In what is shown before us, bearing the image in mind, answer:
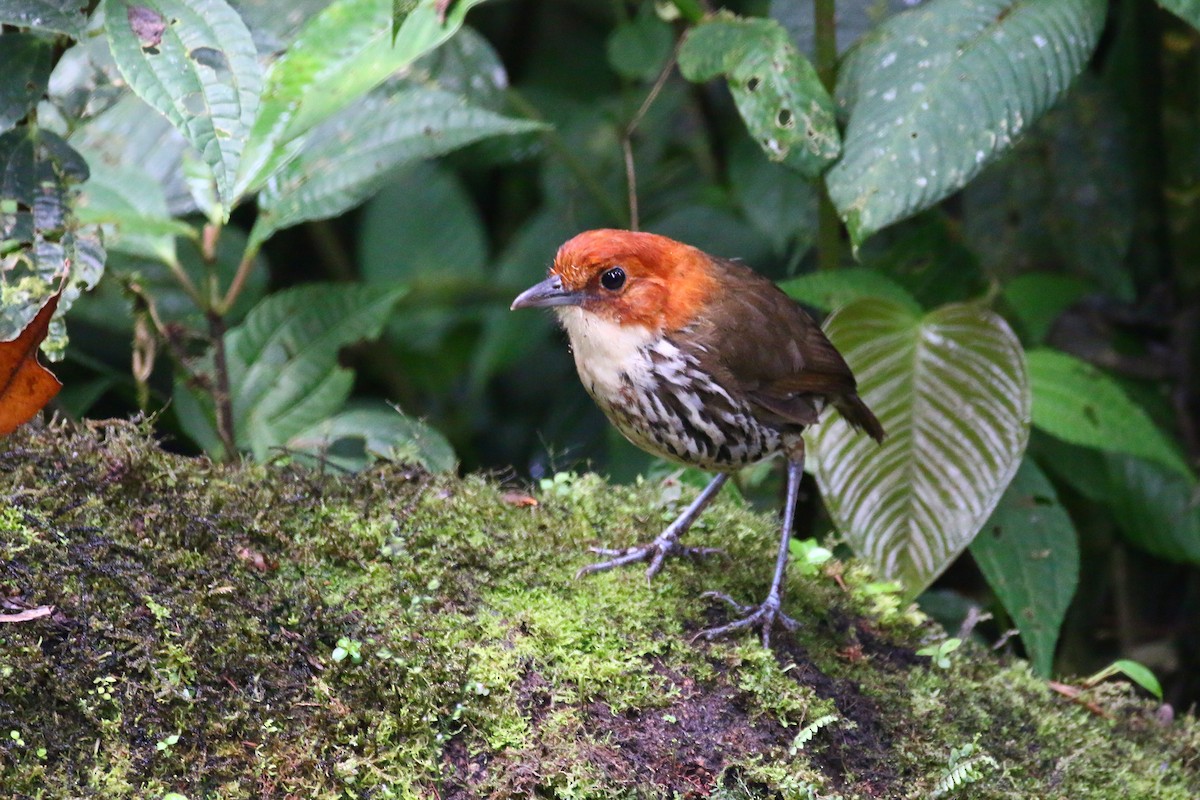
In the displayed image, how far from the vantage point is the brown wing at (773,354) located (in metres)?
2.72

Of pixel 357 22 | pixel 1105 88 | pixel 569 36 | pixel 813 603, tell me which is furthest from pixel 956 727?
pixel 569 36

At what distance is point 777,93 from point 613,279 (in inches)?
29.2

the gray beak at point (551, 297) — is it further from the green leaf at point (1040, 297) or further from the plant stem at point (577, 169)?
the green leaf at point (1040, 297)

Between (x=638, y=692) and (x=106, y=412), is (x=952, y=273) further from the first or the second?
(x=106, y=412)

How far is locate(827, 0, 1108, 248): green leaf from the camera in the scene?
2854 millimetres

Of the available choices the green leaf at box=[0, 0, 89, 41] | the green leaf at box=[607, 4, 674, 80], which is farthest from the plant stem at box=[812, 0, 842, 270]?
the green leaf at box=[0, 0, 89, 41]

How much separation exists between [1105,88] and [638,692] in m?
3.03

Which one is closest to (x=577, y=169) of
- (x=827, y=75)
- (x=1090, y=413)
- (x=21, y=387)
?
(x=827, y=75)

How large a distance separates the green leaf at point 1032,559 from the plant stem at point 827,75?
0.86 meters

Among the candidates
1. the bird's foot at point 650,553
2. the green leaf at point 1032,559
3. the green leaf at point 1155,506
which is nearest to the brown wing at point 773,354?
the bird's foot at point 650,553

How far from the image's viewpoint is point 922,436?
3.06 meters

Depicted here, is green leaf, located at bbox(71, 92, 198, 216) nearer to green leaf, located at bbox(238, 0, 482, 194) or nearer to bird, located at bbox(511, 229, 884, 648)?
green leaf, located at bbox(238, 0, 482, 194)

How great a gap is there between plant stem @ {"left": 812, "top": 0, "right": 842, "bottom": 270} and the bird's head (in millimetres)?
697

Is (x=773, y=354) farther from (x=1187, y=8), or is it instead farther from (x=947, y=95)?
(x=1187, y=8)
